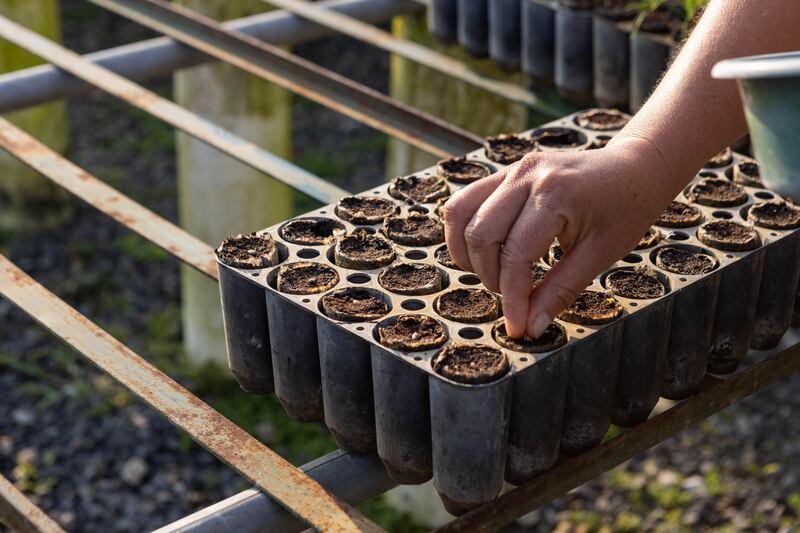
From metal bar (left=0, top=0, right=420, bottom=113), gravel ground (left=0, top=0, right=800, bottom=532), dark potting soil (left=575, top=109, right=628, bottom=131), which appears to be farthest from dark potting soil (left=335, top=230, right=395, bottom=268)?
gravel ground (left=0, top=0, right=800, bottom=532)

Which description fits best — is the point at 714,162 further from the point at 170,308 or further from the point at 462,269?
the point at 170,308

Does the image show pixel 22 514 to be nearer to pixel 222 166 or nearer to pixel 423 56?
pixel 423 56

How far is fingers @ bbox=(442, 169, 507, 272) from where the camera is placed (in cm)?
152

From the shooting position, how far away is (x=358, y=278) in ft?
5.63

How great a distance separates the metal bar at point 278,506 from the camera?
1.52 metres

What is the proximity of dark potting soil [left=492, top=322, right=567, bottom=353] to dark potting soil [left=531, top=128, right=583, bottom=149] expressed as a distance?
25.3 inches

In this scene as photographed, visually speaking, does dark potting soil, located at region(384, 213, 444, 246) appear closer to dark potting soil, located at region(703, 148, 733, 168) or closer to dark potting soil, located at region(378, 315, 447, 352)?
dark potting soil, located at region(378, 315, 447, 352)

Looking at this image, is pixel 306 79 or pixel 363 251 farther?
pixel 306 79

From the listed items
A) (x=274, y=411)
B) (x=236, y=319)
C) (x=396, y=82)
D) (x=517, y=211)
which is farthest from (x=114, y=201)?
(x=274, y=411)

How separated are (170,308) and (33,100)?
2422 millimetres

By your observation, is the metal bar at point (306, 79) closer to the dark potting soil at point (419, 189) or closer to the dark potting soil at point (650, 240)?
the dark potting soil at point (419, 189)

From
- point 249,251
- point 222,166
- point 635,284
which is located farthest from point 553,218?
point 222,166

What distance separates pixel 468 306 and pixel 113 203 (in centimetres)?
96

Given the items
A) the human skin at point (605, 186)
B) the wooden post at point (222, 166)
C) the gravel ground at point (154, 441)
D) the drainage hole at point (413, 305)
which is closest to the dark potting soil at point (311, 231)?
the drainage hole at point (413, 305)
